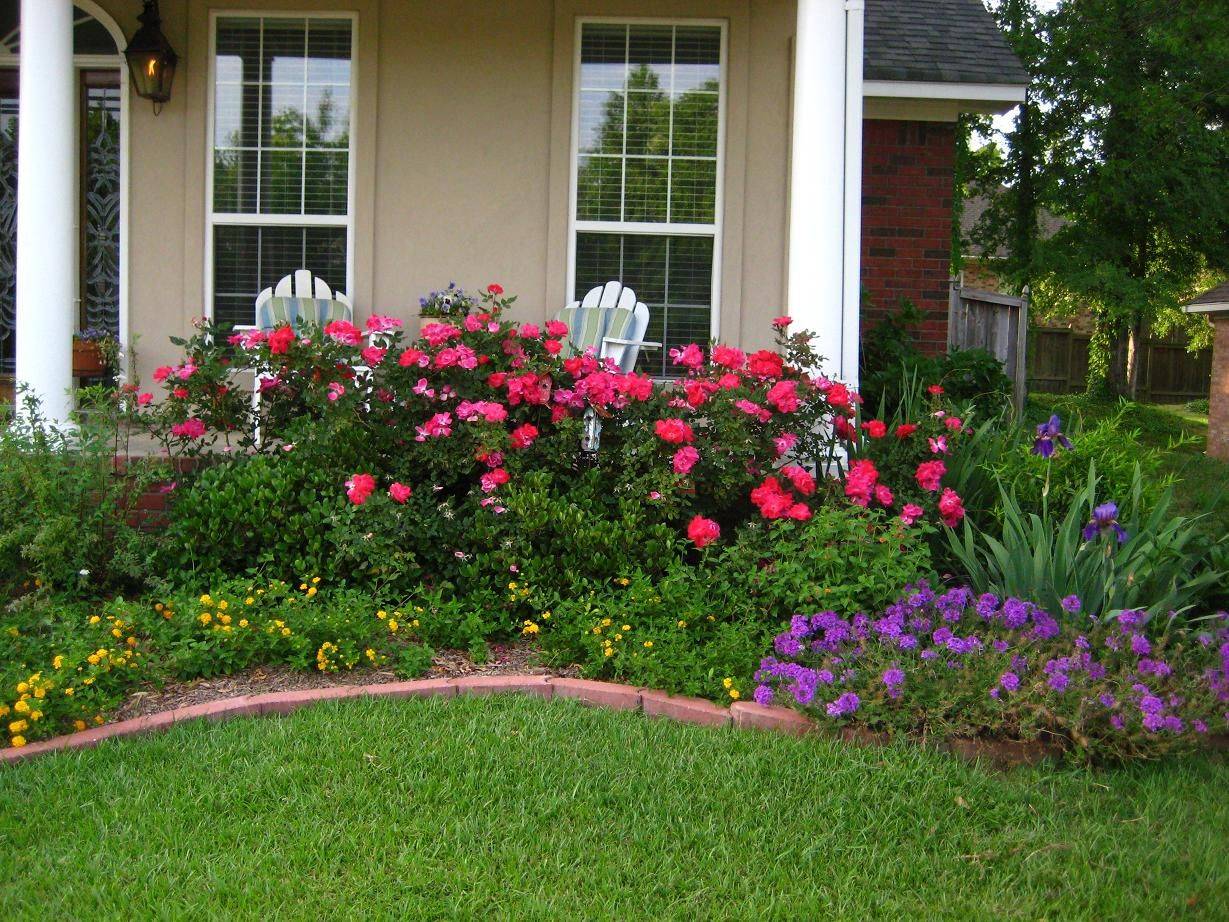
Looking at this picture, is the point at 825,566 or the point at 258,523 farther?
the point at 258,523

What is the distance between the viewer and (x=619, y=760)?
3266 millimetres

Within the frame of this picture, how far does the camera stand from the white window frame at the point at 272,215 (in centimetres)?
669

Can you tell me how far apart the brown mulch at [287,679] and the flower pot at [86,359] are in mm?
3402

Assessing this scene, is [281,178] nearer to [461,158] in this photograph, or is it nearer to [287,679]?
[461,158]

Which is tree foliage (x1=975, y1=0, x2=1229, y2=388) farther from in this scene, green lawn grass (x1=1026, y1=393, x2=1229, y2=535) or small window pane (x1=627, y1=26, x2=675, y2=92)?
small window pane (x1=627, y1=26, x2=675, y2=92)

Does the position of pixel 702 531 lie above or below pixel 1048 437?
below

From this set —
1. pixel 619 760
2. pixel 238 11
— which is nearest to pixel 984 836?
pixel 619 760

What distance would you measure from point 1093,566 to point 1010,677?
864 mm

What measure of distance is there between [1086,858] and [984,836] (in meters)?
0.24

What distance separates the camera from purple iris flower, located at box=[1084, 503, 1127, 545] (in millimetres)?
3789

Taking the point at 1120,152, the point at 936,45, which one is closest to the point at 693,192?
the point at 936,45

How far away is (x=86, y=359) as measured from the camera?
6.65m

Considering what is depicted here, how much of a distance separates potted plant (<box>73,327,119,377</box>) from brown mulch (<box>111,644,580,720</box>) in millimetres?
3293

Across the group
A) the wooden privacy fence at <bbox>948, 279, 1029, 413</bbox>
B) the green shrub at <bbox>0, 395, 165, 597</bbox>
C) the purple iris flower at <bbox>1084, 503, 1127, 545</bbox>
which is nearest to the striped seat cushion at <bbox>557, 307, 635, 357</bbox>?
the green shrub at <bbox>0, 395, 165, 597</bbox>
